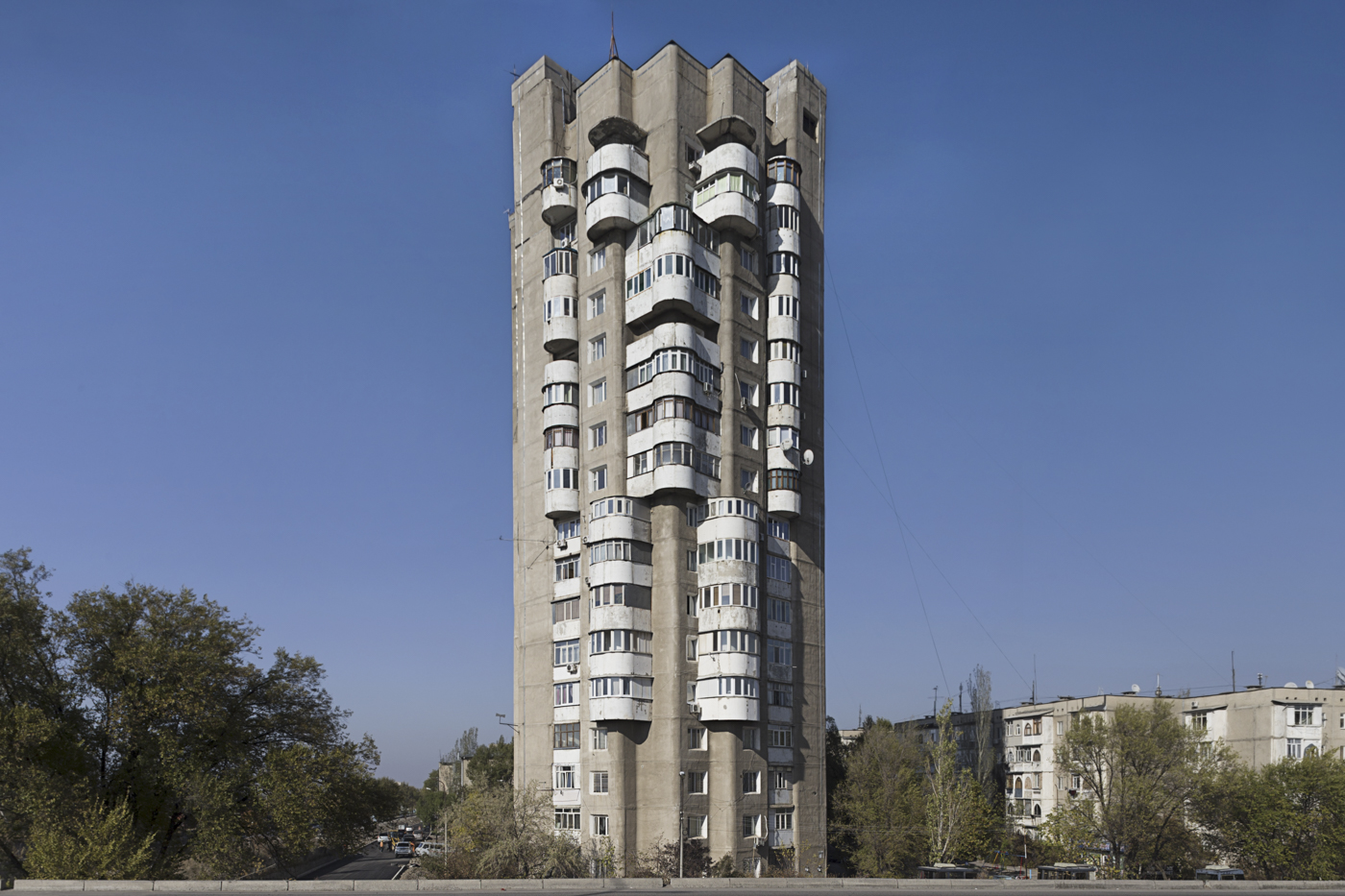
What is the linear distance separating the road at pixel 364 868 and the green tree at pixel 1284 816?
68.3 m

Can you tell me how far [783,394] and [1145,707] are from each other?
53.9 meters

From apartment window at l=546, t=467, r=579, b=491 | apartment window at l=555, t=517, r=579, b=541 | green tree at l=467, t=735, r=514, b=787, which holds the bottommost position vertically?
green tree at l=467, t=735, r=514, b=787

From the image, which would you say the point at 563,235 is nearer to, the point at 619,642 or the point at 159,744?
the point at 619,642

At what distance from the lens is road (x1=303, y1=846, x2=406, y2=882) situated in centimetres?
9356

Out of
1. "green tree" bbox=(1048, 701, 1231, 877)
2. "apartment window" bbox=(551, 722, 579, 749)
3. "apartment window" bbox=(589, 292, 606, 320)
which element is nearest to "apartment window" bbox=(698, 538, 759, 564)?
"apartment window" bbox=(551, 722, 579, 749)

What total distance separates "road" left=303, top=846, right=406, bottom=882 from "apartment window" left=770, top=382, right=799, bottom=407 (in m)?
50.2

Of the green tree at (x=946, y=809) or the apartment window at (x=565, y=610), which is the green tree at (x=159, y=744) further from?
the green tree at (x=946, y=809)

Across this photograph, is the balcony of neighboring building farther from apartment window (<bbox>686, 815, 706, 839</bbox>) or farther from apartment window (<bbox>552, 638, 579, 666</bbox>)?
apartment window (<bbox>686, 815, 706, 839</bbox>)

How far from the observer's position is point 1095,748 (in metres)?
79.7

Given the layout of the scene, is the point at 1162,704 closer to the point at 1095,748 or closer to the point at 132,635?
the point at 1095,748

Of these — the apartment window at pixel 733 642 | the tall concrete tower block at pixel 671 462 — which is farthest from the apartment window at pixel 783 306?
the apartment window at pixel 733 642

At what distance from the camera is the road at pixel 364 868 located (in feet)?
307

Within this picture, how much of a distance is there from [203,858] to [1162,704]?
66951 millimetres

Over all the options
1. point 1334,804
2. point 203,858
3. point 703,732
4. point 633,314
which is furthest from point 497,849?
point 1334,804
